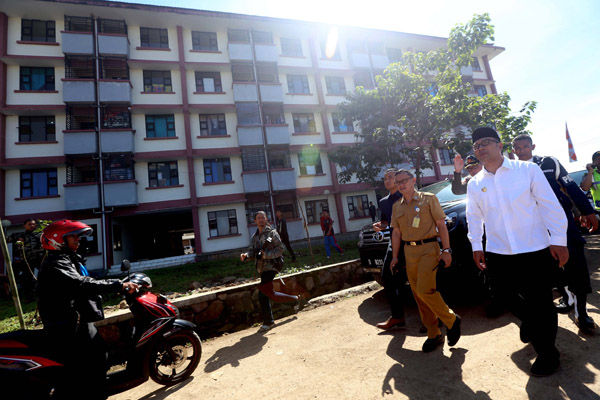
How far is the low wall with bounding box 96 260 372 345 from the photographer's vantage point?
4191mm

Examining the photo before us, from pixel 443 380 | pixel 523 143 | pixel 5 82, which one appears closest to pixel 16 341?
pixel 443 380

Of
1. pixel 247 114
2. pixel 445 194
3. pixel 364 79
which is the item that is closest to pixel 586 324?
pixel 445 194

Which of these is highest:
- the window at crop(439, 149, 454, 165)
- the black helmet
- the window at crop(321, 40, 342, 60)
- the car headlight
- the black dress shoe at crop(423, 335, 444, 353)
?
the window at crop(321, 40, 342, 60)

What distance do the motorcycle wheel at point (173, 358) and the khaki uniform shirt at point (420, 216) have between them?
2657 mm

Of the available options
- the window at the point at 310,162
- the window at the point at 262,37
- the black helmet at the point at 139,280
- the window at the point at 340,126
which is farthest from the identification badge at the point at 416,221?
the window at the point at 262,37

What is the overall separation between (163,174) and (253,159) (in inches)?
203

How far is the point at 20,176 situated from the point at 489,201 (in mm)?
19165

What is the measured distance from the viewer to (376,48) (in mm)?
21359

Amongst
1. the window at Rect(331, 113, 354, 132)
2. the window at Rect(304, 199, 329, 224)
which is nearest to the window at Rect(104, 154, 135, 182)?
the window at Rect(304, 199, 329, 224)

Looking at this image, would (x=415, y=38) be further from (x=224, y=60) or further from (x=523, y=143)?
(x=523, y=143)

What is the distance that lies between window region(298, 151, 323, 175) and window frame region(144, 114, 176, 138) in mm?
7841

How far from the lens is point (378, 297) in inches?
198

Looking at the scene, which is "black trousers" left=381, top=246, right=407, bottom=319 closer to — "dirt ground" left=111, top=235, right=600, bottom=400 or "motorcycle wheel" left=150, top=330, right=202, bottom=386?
"dirt ground" left=111, top=235, right=600, bottom=400

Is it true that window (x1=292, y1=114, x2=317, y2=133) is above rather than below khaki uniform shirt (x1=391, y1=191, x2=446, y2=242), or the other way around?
above
